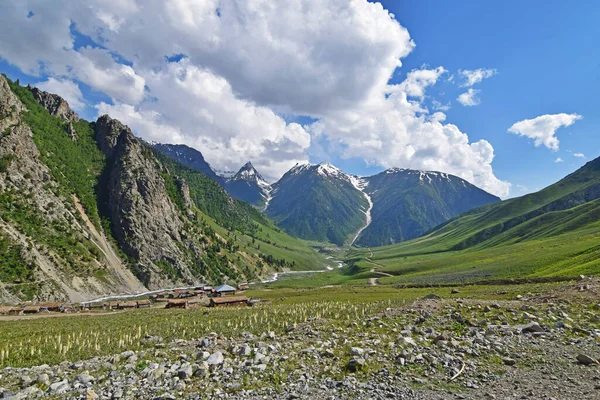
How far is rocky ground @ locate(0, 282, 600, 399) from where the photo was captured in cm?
1273

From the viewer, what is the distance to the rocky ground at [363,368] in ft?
41.8

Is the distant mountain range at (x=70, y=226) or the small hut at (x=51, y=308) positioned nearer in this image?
the small hut at (x=51, y=308)

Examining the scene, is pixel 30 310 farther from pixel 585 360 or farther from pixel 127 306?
pixel 585 360

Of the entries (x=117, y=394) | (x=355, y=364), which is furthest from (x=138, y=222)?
(x=355, y=364)

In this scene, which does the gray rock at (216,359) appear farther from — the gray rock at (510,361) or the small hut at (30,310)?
the small hut at (30,310)

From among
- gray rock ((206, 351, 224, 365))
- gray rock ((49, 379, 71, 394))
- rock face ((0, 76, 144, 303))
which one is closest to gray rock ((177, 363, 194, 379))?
gray rock ((206, 351, 224, 365))

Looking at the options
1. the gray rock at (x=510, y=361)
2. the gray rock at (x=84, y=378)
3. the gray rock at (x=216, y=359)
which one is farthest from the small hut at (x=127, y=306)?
the gray rock at (x=510, y=361)

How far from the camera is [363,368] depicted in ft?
48.7

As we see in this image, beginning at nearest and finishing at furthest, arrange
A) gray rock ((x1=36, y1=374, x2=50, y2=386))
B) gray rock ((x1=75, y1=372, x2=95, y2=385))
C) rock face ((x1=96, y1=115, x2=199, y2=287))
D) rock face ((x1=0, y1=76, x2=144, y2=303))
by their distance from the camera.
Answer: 1. gray rock ((x1=75, y1=372, x2=95, y2=385))
2. gray rock ((x1=36, y1=374, x2=50, y2=386))
3. rock face ((x1=0, y1=76, x2=144, y2=303))
4. rock face ((x1=96, y1=115, x2=199, y2=287))

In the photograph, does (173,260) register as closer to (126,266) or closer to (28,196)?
(126,266)

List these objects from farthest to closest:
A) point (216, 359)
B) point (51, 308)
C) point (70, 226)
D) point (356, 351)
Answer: point (70, 226) → point (51, 308) → point (216, 359) → point (356, 351)

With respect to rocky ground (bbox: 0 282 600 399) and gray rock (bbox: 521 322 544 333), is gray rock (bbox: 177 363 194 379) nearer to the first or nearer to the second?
rocky ground (bbox: 0 282 600 399)

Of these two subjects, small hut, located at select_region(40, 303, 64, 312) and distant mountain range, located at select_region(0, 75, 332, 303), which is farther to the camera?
distant mountain range, located at select_region(0, 75, 332, 303)

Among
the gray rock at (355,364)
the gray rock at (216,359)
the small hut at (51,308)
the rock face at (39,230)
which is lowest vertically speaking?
the small hut at (51,308)
